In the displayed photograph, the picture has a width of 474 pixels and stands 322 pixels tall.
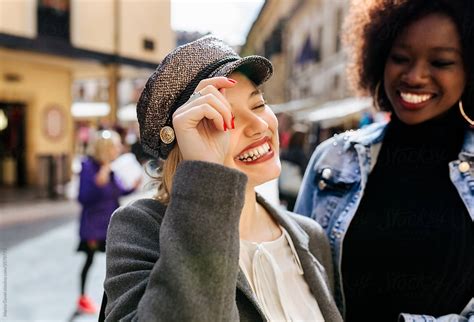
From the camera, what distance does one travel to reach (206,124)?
3.81 feet

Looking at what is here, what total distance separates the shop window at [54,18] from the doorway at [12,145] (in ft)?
7.56

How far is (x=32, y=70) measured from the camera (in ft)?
39.3

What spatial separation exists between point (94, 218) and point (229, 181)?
391 centimetres

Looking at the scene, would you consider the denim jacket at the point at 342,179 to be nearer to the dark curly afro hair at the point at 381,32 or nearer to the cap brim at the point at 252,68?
the dark curly afro hair at the point at 381,32

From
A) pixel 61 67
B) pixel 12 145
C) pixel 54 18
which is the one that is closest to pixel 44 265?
pixel 54 18

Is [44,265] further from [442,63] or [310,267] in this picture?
[442,63]

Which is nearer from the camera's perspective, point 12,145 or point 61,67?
point 12,145

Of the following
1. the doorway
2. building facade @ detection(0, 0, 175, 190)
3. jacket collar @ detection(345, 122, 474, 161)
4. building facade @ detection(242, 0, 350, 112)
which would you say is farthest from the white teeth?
building facade @ detection(242, 0, 350, 112)

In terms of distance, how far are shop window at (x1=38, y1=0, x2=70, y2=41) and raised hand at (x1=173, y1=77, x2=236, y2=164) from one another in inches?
415

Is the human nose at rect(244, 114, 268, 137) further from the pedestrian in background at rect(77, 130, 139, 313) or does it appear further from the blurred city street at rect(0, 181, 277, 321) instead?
the pedestrian in background at rect(77, 130, 139, 313)

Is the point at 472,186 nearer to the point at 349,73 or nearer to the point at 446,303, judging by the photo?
the point at 446,303

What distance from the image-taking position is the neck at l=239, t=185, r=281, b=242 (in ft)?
A: 4.96

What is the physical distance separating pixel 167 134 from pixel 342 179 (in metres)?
0.87

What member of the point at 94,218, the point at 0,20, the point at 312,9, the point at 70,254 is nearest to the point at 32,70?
the point at 0,20
